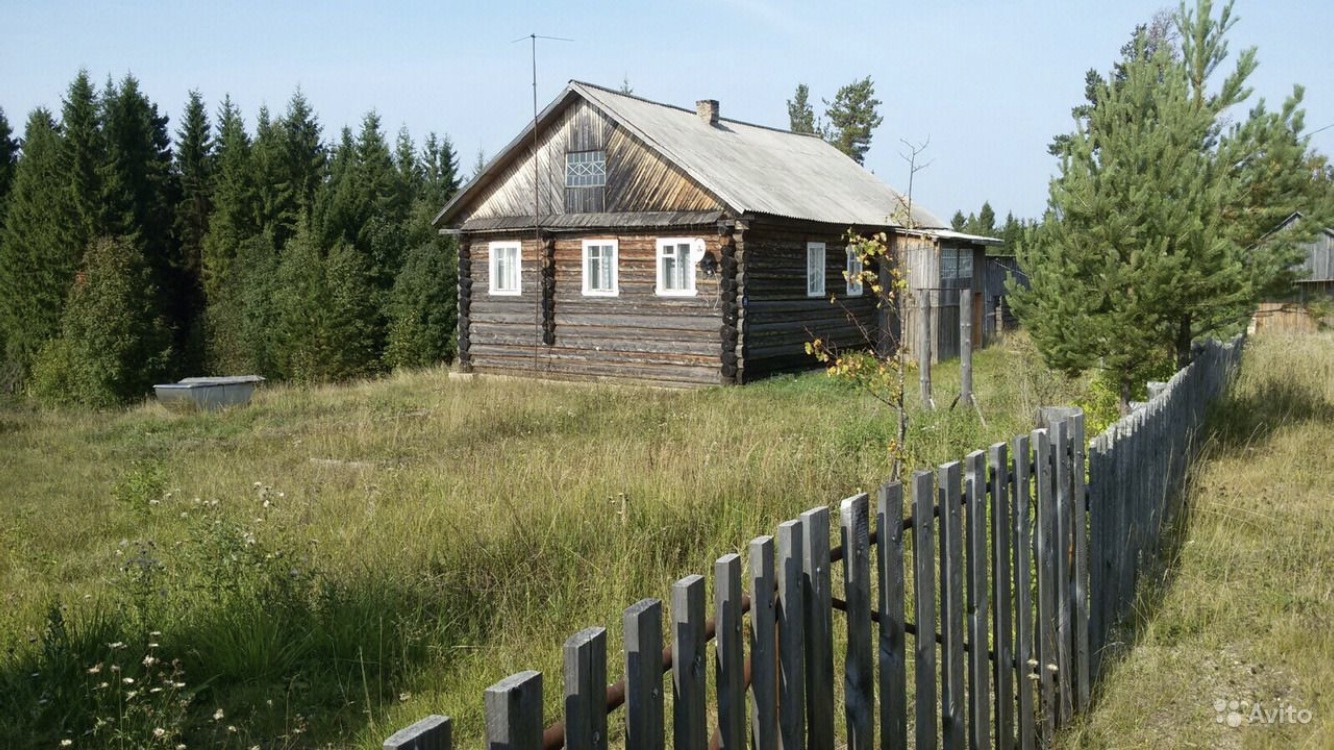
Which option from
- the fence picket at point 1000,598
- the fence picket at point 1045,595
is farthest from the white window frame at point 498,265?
the fence picket at point 1000,598

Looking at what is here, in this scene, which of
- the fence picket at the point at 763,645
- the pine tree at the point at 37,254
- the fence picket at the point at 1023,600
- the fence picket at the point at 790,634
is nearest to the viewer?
the fence picket at the point at 763,645

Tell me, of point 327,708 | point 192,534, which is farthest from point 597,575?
point 192,534

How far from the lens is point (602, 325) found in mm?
20141

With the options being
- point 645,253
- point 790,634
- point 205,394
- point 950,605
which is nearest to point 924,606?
point 950,605

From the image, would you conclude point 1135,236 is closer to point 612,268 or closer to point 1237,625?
point 1237,625

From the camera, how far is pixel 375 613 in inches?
200

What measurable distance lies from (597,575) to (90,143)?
1493 inches

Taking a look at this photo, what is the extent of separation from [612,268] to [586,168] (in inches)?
81.1

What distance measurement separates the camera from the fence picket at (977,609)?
3.42 m

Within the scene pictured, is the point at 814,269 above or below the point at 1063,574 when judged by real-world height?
above

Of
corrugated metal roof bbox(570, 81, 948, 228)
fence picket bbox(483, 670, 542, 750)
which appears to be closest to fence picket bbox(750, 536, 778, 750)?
fence picket bbox(483, 670, 542, 750)

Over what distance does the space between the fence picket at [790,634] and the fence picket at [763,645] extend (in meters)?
0.04

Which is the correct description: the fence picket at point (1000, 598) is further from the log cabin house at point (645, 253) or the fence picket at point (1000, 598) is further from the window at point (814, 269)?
the window at point (814, 269)

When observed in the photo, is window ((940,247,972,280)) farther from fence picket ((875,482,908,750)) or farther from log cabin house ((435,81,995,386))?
fence picket ((875,482,908,750))
